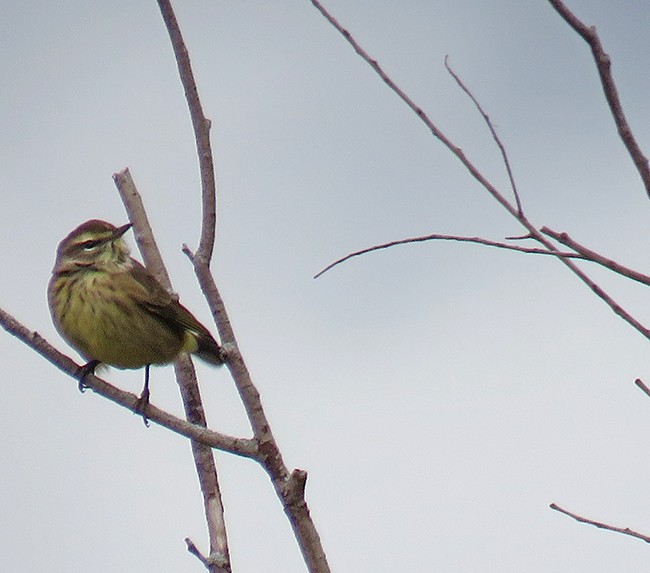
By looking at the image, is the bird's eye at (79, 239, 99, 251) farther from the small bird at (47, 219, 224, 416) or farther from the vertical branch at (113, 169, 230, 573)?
the vertical branch at (113, 169, 230, 573)

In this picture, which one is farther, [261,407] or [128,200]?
[128,200]

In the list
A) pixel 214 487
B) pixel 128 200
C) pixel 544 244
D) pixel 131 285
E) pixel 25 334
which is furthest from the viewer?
pixel 131 285

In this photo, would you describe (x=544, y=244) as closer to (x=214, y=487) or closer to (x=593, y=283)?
(x=593, y=283)

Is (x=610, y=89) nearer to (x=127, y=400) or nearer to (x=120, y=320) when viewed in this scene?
(x=127, y=400)

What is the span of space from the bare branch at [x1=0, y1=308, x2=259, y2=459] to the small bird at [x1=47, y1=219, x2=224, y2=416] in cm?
221

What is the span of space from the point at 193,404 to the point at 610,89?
302 cm

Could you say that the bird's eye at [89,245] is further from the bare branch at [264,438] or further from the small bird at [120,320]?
the bare branch at [264,438]

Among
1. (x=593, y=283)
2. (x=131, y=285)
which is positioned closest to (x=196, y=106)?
(x=593, y=283)

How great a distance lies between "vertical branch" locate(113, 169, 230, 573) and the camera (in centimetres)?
378

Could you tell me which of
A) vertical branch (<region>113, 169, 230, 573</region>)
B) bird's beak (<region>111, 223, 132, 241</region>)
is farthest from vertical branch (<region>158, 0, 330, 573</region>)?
bird's beak (<region>111, 223, 132, 241</region>)

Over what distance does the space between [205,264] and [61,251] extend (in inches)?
159

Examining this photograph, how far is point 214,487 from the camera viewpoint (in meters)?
4.19

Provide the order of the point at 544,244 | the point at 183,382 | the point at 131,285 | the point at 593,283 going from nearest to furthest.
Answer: the point at 593,283 < the point at 544,244 < the point at 183,382 < the point at 131,285

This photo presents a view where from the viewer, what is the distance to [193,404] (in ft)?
16.2
